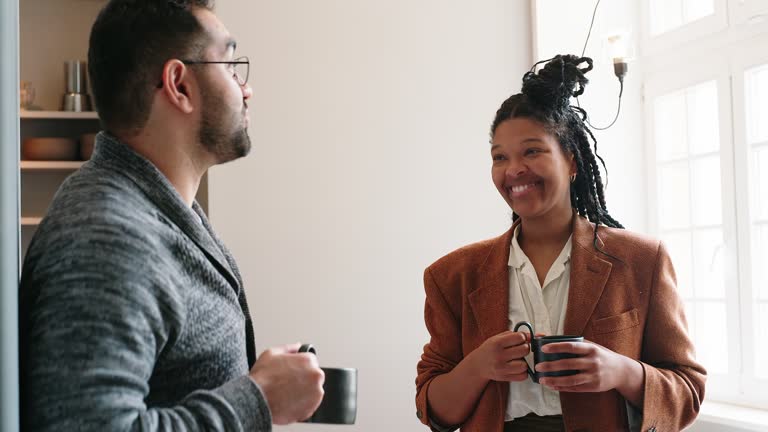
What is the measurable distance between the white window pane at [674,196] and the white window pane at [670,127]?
2.2 inches

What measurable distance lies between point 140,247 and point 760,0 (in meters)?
2.73

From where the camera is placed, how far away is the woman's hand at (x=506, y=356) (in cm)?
171

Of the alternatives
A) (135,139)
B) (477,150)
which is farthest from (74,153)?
(135,139)

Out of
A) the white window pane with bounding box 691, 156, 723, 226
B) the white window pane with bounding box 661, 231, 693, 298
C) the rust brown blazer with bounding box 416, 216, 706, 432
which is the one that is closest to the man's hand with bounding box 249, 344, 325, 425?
the rust brown blazer with bounding box 416, 216, 706, 432

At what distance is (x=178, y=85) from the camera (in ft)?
4.31

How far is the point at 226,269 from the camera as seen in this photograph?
125 cm

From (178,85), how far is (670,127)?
2797 mm

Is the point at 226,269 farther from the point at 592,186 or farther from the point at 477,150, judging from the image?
the point at 477,150

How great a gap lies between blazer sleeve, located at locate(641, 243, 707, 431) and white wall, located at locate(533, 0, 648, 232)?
1858 mm

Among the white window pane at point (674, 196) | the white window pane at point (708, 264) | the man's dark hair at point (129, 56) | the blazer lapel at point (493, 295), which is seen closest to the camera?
the man's dark hair at point (129, 56)

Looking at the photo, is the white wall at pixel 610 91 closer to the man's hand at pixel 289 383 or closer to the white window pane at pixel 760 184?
the white window pane at pixel 760 184

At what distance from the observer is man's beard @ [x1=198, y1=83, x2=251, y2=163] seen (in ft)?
4.39

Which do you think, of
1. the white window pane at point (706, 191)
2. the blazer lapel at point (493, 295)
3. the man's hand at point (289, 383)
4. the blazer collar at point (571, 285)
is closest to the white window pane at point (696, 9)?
the white window pane at point (706, 191)

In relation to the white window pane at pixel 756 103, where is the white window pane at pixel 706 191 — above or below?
below
